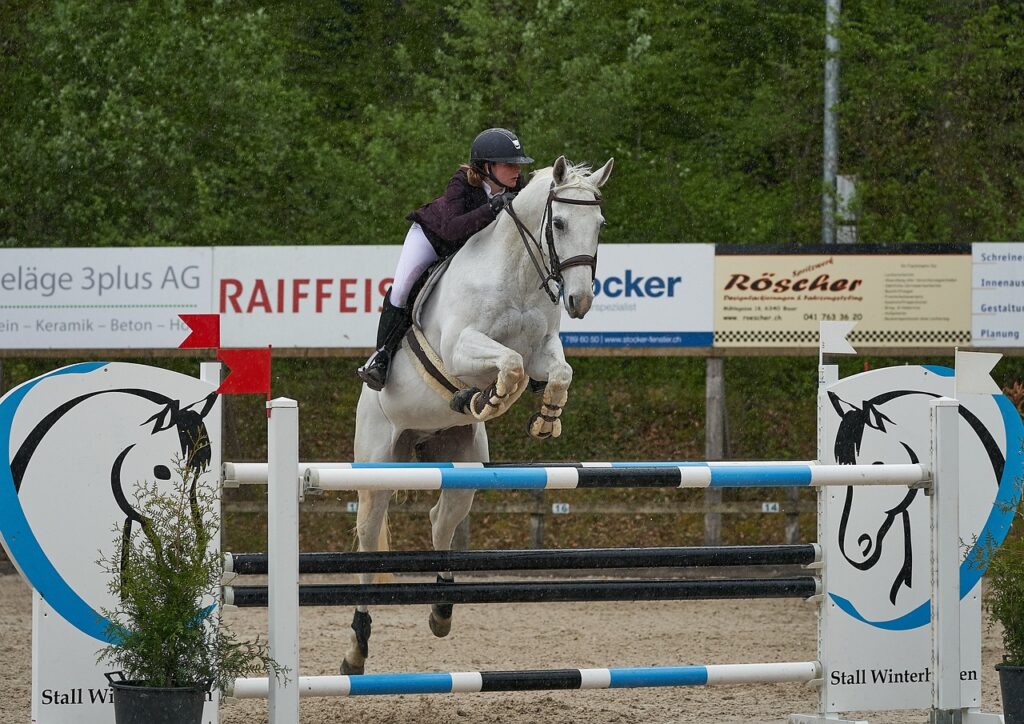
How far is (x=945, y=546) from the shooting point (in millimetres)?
3996

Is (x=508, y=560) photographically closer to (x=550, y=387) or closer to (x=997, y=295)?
(x=550, y=387)

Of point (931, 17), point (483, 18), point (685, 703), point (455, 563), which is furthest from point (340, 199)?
point (455, 563)

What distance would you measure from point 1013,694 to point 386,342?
2.45m

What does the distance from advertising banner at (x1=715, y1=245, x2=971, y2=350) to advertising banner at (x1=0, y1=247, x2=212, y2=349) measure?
3.64 m

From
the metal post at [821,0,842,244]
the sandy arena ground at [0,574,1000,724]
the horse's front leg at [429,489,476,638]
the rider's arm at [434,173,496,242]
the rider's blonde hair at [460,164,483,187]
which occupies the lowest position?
the sandy arena ground at [0,574,1000,724]

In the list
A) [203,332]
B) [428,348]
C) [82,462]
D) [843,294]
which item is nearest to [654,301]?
[843,294]

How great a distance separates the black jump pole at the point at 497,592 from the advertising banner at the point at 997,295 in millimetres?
5641

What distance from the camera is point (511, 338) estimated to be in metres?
4.62

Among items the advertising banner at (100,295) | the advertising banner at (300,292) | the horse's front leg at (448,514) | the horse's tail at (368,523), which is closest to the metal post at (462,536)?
the advertising banner at (300,292)

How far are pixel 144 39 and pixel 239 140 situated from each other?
1311mm

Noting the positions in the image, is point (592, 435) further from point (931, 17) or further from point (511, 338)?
point (511, 338)

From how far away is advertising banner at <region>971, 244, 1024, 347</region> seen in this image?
9.06 m

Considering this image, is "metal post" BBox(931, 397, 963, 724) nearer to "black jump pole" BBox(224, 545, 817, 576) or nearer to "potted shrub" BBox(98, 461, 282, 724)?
"black jump pole" BBox(224, 545, 817, 576)

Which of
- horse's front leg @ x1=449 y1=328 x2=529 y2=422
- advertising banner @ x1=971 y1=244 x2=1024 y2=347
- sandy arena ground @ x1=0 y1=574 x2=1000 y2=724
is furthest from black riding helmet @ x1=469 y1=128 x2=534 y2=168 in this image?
advertising banner @ x1=971 y1=244 x2=1024 y2=347
